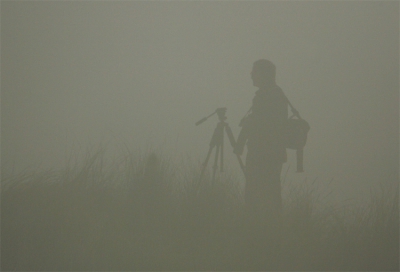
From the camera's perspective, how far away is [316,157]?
1395 cm

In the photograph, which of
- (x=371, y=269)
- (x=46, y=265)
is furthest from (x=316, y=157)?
(x=46, y=265)

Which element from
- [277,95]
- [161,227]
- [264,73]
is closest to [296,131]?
[277,95]

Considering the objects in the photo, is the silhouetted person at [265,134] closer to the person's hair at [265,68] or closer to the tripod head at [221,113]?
the person's hair at [265,68]

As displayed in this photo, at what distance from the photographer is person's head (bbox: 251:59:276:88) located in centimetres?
657

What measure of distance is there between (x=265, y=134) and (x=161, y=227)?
220cm

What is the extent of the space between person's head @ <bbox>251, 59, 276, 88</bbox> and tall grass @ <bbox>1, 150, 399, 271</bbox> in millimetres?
1619

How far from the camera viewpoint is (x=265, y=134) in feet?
21.5

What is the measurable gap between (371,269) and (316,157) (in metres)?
9.09

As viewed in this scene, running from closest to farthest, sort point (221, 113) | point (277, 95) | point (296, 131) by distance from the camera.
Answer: point (296, 131), point (277, 95), point (221, 113)

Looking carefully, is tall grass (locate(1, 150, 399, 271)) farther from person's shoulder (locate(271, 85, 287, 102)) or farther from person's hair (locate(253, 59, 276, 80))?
person's hair (locate(253, 59, 276, 80))

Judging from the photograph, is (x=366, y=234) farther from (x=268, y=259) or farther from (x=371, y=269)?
(x=268, y=259)

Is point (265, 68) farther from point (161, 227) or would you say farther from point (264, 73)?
point (161, 227)

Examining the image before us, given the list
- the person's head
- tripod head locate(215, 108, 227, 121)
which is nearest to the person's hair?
the person's head

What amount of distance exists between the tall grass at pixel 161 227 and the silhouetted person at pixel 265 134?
0.36 metres
